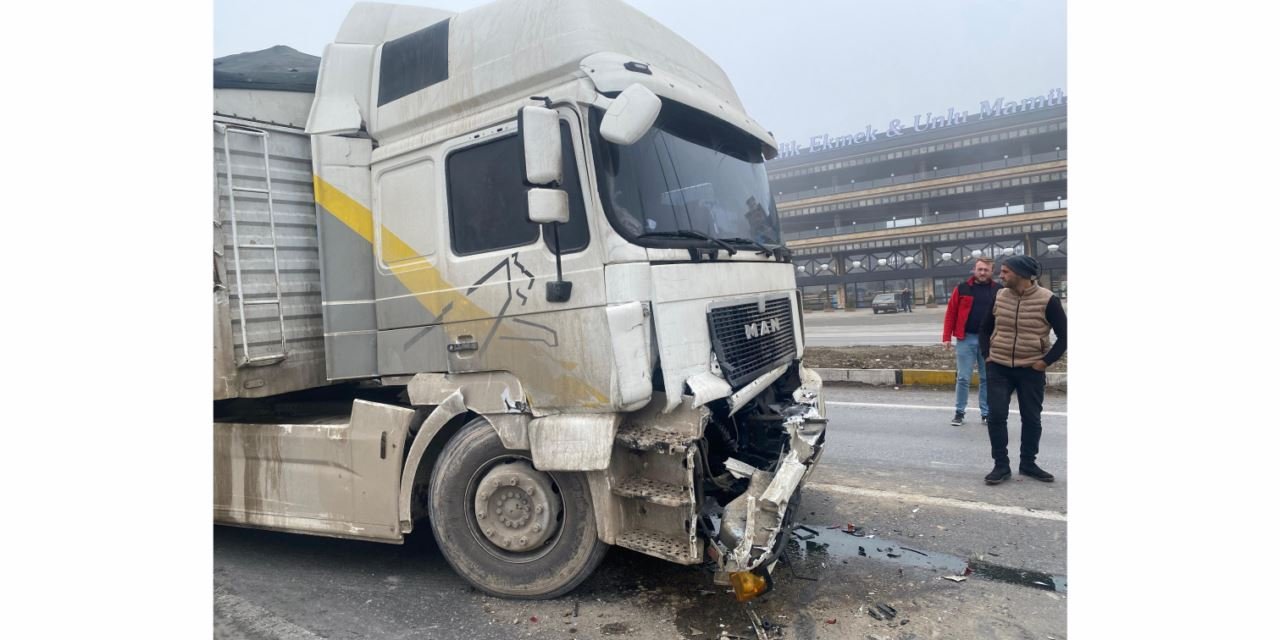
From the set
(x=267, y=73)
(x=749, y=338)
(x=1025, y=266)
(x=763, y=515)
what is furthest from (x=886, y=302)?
(x=267, y=73)

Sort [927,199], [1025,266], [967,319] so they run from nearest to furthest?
1. [1025,266]
2. [967,319]
3. [927,199]

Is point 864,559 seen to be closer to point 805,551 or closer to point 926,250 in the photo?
point 805,551

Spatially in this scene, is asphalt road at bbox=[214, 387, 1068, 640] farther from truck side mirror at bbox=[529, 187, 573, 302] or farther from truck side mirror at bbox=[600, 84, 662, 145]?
truck side mirror at bbox=[600, 84, 662, 145]

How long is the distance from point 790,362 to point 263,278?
3.03 meters

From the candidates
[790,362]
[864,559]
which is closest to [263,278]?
[790,362]

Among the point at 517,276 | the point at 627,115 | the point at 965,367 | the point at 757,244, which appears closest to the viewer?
the point at 627,115

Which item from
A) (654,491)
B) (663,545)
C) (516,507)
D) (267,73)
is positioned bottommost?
(663,545)

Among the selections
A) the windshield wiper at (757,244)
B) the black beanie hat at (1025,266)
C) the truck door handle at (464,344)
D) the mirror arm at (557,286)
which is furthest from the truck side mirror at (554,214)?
the black beanie hat at (1025,266)

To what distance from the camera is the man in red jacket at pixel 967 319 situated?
6.12m

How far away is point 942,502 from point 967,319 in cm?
264

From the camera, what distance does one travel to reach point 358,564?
3.62m

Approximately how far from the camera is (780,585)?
307 cm

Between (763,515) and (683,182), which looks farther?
(683,182)

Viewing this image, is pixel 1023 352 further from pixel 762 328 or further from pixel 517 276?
pixel 517 276
